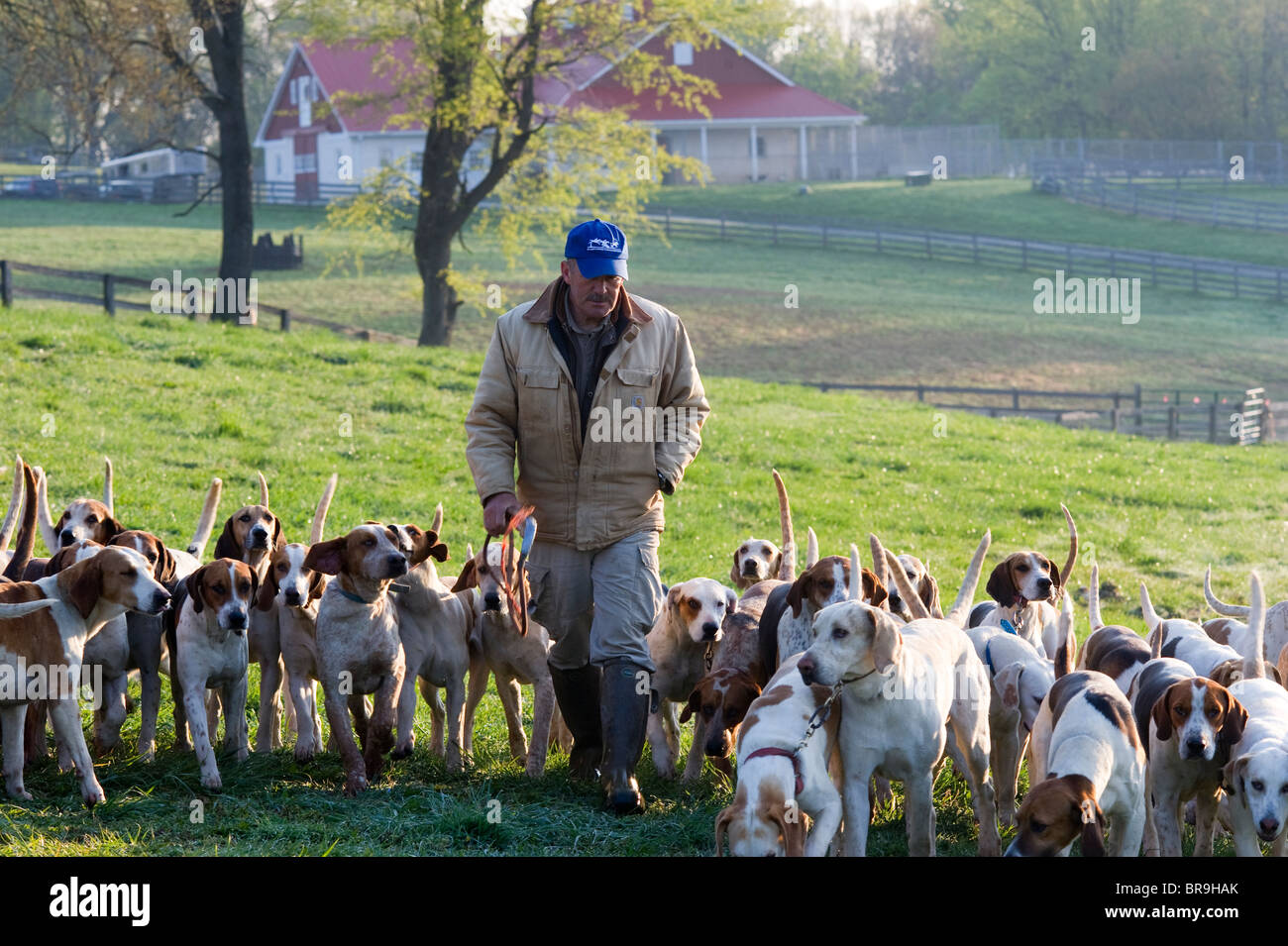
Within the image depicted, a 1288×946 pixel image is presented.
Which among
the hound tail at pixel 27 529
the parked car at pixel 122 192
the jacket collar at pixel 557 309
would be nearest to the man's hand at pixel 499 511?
the jacket collar at pixel 557 309

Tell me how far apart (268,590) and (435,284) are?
17.7m

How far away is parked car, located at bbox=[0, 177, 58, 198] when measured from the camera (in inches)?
1971

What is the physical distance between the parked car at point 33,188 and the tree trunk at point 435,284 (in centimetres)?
3185

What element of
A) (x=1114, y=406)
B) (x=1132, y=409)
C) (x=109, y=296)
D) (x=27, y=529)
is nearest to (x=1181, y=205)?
(x=1114, y=406)

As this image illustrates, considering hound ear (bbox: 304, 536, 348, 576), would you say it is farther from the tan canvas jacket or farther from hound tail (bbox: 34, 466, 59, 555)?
hound tail (bbox: 34, 466, 59, 555)

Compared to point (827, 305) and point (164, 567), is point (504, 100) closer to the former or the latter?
point (827, 305)

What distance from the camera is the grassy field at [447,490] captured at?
5.62 metres

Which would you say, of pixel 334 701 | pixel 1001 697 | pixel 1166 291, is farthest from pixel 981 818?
pixel 1166 291

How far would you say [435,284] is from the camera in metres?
23.7

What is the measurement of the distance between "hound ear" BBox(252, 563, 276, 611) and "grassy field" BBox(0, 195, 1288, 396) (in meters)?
17.5

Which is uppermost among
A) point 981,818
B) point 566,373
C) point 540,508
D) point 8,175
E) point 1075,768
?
point 8,175

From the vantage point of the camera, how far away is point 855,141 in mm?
60562
